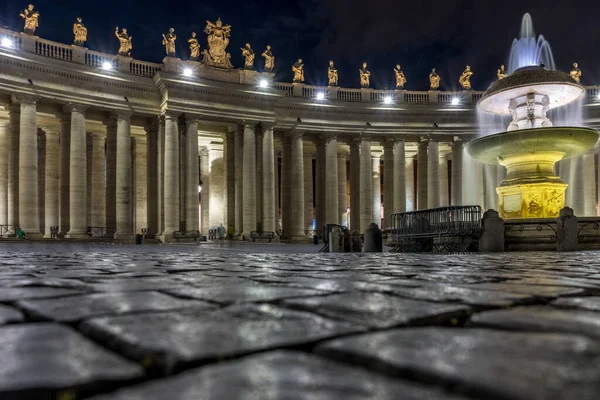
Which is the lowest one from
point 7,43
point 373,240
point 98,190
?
point 373,240

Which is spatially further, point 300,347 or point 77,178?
point 77,178

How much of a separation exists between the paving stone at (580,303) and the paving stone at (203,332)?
56.0 inches

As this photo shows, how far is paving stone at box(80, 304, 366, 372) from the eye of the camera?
163cm

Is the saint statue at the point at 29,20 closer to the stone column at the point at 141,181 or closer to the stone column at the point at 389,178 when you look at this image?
the stone column at the point at 141,181

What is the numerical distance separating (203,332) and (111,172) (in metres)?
35.2


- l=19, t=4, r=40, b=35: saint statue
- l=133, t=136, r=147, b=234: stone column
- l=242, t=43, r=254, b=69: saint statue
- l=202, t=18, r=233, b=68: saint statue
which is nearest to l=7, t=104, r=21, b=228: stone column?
l=19, t=4, r=40, b=35: saint statue

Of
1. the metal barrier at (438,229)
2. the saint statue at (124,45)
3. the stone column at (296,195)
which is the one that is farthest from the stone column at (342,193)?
the metal barrier at (438,229)

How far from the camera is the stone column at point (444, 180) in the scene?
46188 millimetres

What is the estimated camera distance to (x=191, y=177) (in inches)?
1372

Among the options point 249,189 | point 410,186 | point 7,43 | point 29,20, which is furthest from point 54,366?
point 410,186

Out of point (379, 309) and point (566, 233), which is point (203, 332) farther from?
point (566, 233)

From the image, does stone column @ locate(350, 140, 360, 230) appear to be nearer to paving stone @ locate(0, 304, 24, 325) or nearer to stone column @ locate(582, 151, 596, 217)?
stone column @ locate(582, 151, 596, 217)

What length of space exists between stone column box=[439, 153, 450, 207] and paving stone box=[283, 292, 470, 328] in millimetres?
43587

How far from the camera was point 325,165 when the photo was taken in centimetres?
4103
